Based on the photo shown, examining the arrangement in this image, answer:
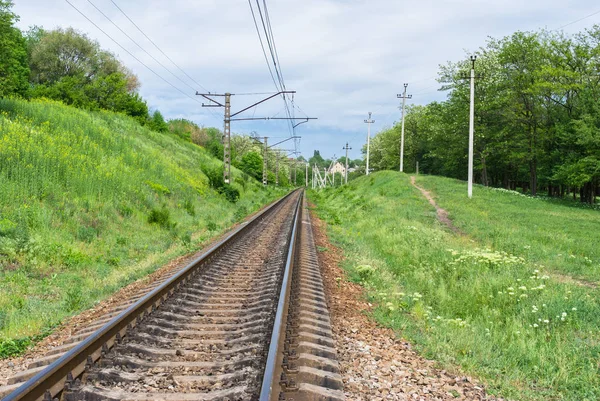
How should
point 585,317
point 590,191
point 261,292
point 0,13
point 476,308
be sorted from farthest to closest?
point 590,191 < point 0,13 < point 476,308 < point 261,292 < point 585,317

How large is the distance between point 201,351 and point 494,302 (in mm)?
5779

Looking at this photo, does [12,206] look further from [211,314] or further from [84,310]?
[211,314]

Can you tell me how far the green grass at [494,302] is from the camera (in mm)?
4965

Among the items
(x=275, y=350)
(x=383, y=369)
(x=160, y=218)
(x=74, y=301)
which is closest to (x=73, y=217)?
(x=160, y=218)

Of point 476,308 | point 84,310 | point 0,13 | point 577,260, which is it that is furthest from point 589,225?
point 0,13

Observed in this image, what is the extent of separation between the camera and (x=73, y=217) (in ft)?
41.2

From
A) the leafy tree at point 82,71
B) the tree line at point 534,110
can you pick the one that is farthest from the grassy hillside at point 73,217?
the tree line at point 534,110

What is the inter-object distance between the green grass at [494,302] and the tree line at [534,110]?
1787 cm

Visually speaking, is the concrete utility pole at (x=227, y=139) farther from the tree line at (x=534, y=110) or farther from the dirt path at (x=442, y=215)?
the tree line at (x=534, y=110)

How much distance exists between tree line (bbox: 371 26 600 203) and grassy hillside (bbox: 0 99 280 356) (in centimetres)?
2599

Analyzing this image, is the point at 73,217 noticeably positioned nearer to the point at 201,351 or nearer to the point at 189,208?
the point at 189,208

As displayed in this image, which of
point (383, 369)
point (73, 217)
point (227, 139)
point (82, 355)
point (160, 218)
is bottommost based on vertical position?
point (383, 369)

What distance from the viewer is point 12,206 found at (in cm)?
1136

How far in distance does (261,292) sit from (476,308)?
12.7 ft
